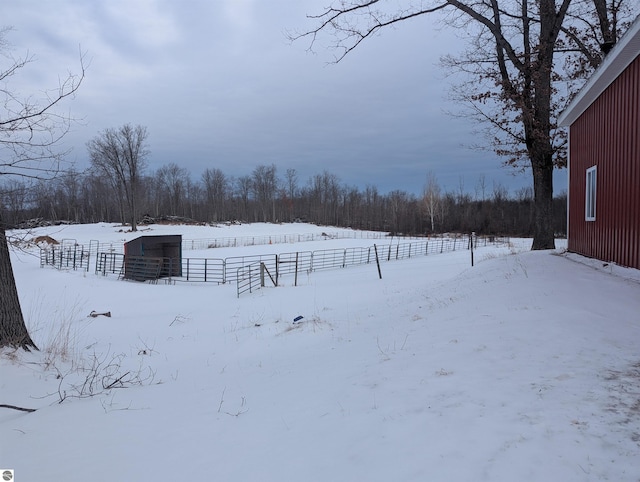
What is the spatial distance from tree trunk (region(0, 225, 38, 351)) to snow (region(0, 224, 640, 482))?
307mm

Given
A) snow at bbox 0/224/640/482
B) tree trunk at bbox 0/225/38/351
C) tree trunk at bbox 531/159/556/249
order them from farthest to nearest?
tree trunk at bbox 531/159/556/249 → tree trunk at bbox 0/225/38/351 → snow at bbox 0/224/640/482

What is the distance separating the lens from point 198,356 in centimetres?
657

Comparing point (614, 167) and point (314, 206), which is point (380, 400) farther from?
point (314, 206)

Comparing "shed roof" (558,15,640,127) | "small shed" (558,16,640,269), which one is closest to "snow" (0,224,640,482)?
"small shed" (558,16,640,269)

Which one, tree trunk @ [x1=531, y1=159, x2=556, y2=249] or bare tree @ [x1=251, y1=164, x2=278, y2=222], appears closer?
tree trunk @ [x1=531, y1=159, x2=556, y2=249]

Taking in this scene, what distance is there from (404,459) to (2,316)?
5821 millimetres

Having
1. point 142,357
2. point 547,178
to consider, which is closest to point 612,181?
point 547,178

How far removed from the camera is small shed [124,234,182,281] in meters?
20.7

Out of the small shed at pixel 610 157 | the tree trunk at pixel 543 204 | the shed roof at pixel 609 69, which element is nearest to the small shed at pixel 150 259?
the tree trunk at pixel 543 204

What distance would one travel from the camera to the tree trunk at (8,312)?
→ 5.30 meters

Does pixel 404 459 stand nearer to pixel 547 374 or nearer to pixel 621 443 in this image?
pixel 621 443

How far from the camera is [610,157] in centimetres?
A: 795

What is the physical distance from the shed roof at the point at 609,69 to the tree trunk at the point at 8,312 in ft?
32.0

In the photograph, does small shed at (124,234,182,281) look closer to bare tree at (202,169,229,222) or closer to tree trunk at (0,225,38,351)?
tree trunk at (0,225,38,351)
